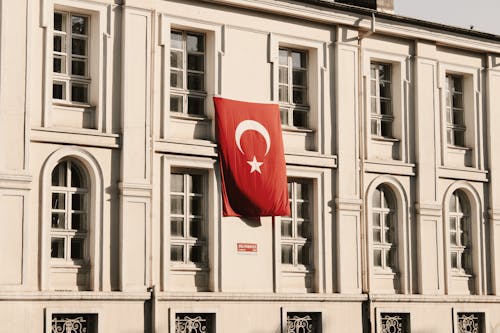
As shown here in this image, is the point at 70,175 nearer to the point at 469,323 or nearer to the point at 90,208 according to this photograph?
the point at 90,208

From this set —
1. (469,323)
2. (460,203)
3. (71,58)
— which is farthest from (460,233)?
(71,58)

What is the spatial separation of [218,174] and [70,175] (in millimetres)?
3827

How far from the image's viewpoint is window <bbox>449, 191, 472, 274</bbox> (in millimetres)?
35406

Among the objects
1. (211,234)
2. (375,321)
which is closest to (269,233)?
(211,234)

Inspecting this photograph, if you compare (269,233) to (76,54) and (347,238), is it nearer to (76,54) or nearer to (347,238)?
(347,238)

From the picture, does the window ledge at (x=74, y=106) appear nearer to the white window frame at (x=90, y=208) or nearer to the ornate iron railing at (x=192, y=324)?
the white window frame at (x=90, y=208)

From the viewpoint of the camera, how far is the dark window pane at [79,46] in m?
28.7

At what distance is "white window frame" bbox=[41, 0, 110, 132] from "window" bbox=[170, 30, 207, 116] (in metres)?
2.00

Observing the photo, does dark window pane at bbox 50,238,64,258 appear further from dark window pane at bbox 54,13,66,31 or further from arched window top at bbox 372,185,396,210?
arched window top at bbox 372,185,396,210

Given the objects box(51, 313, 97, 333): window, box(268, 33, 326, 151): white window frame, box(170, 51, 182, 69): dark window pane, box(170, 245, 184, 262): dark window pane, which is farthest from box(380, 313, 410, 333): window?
box(51, 313, 97, 333): window

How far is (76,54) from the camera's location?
28672 millimetres

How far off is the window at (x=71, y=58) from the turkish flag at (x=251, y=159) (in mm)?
3359

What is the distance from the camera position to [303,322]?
3138 centimetres

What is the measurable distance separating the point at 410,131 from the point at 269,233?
5822mm
